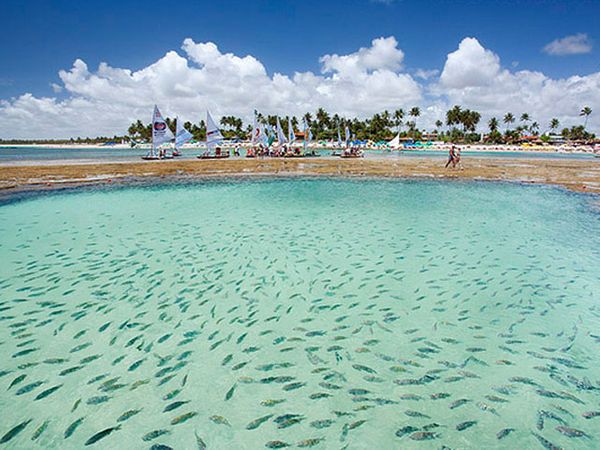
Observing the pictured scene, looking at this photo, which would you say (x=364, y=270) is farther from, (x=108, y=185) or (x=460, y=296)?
(x=108, y=185)

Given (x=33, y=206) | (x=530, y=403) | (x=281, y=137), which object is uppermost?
(x=281, y=137)

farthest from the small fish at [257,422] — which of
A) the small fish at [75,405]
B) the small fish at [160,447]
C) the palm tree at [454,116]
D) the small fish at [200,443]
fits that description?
the palm tree at [454,116]

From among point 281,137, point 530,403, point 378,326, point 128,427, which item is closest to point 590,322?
point 530,403

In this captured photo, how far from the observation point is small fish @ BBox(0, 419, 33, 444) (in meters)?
4.86

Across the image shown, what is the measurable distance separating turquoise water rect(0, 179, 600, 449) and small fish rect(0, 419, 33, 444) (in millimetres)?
24

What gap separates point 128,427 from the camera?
507 centimetres

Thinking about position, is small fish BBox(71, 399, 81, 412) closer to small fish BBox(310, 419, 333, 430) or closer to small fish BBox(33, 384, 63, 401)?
small fish BBox(33, 384, 63, 401)

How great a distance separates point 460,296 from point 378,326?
10.3ft

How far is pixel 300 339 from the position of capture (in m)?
7.45

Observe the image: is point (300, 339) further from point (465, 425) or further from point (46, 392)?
point (46, 392)

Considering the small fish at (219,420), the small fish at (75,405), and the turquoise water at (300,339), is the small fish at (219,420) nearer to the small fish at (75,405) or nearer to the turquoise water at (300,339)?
the turquoise water at (300,339)

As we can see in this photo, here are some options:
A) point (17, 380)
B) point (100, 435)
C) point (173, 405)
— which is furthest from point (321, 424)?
point (17, 380)

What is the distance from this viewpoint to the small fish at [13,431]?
4.86 m

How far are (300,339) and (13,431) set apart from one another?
4985mm
